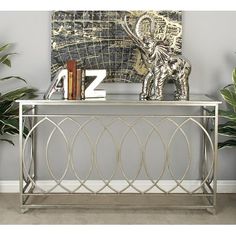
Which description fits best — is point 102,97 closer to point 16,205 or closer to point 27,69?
point 27,69

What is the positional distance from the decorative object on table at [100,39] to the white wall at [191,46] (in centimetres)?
7

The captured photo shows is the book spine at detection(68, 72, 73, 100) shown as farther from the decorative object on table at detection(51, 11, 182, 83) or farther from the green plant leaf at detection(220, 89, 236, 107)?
the green plant leaf at detection(220, 89, 236, 107)

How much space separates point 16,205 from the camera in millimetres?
3482

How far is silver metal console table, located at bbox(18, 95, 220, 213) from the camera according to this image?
3652mm

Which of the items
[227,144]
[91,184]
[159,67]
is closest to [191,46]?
[159,67]

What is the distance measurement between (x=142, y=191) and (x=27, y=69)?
1.19 meters

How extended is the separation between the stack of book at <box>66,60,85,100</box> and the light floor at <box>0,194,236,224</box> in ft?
2.45

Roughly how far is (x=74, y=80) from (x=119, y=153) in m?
0.68

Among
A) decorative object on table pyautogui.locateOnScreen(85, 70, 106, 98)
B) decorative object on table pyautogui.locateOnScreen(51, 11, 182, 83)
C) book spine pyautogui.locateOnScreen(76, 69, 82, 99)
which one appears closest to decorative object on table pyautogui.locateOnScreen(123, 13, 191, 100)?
decorative object on table pyautogui.locateOnScreen(51, 11, 182, 83)

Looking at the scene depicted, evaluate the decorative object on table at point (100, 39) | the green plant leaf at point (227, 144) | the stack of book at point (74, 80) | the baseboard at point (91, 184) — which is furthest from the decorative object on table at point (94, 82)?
the green plant leaf at point (227, 144)

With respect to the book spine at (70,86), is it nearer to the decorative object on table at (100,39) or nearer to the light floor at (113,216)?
the decorative object on table at (100,39)

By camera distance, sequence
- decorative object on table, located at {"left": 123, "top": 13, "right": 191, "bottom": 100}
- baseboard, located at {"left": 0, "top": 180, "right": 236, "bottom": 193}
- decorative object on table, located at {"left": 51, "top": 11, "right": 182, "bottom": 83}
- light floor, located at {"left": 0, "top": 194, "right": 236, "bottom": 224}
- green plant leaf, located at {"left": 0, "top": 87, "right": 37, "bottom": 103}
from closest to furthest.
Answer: light floor, located at {"left": 0, "top": 194, "right": 236, "bottom": 224} < decorative object on table, located at {"left": 123, "top": 13, "right": 191, "bottom": 100} < green plant leaf, located at {"left": 0, "top": 87, "right": 37, "bottom": 103} < decorative object on table, located at {"left": 51, "top": 11, "right": 182, "bottom": 83} < baseboard, located at {"left": 0, "top": 180, "right": 236, "bottom": 193}

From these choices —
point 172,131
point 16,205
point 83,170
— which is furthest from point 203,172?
point 16,205

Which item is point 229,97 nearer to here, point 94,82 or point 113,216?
point 94,82
